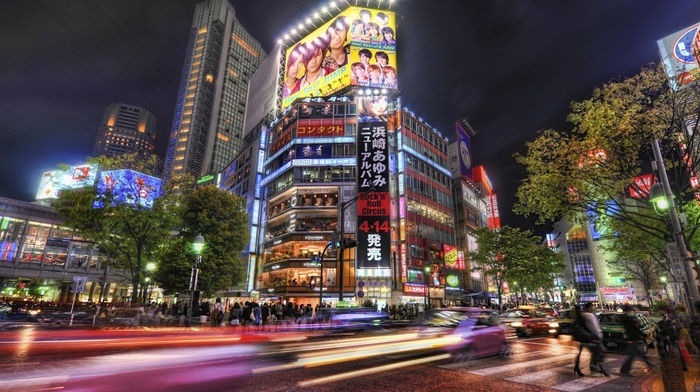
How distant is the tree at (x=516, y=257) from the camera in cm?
3875

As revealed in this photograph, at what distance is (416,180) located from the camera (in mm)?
53250

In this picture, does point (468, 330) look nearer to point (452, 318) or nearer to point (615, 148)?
point (452, 318)

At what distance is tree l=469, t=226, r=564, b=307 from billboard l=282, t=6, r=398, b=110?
92.7ft

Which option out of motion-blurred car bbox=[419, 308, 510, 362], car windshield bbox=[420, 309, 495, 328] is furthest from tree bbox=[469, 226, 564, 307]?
car windshield bbox=[420, 309, 495, 328]

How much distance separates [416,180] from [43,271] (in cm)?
5855

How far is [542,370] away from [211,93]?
150 meters

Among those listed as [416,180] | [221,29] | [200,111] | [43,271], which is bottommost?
[43,271]

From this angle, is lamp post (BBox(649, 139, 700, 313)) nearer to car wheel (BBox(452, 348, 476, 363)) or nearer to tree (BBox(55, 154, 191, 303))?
car wheel (BBox(452, 348, 476, 363))

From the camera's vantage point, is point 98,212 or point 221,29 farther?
point 221,29

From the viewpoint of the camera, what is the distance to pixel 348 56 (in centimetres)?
5672

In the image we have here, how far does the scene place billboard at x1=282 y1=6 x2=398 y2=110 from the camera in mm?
55438

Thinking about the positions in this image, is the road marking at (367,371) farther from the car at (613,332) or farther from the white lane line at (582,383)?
the car at (613,332)

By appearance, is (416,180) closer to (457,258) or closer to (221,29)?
(457,258)

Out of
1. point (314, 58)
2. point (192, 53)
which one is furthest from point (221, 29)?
point (314, 58)
